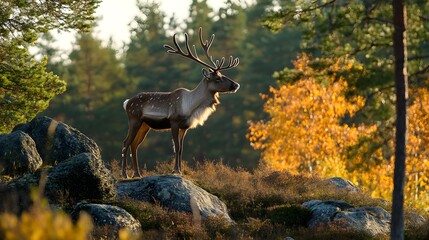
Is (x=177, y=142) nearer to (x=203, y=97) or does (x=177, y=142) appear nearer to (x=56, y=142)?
(x=203, y=97)

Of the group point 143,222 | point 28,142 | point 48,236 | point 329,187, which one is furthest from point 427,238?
point 48,236

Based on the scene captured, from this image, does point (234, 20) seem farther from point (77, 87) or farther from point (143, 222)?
point (143, 222)

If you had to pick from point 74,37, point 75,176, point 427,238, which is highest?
point 74,37

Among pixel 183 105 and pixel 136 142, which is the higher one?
pixel 183 105

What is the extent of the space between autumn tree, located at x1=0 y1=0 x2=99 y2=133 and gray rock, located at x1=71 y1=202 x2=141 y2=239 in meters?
6.85

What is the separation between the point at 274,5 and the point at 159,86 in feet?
40.9

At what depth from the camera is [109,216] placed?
1399cm

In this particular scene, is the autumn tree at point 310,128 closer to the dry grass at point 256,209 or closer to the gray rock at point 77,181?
the dry grass at point 256,209

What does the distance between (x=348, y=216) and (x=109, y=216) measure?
547cm

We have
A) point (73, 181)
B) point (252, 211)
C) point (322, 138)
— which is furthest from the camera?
point (322, 138)

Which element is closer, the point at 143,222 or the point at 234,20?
the point at 143,222

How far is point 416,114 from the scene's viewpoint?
88.8ft

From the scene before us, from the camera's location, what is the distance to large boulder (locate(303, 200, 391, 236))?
51.8 ft

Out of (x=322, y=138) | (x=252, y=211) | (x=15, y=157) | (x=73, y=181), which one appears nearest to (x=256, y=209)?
(x=252, y=211)
